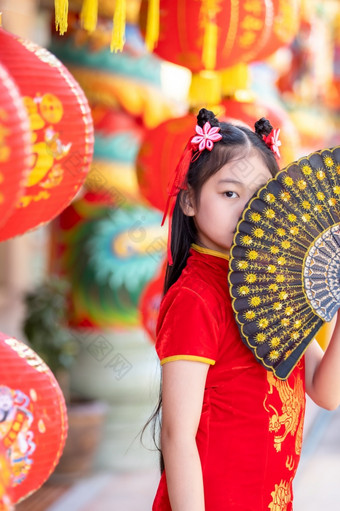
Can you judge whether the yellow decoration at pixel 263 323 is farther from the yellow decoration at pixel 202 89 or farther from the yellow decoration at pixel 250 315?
the yellow decoration at pixel 202 89

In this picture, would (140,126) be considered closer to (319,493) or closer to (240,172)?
(319,493)

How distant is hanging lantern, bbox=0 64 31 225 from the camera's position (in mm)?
1041

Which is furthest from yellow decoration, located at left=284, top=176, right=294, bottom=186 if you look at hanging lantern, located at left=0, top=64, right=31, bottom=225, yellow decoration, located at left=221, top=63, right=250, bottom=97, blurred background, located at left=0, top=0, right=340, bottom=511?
blurred background, located at left=0, top=0, right=340, bottom=511

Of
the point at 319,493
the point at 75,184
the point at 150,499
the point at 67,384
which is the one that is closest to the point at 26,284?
the point at 67,384

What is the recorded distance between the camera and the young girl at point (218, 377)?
4.36 ft

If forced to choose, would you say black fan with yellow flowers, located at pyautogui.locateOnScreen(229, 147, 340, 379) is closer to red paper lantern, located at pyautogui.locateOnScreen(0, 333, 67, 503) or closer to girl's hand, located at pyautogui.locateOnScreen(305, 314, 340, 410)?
girl's hand, located at pyautogui.locateOnScreen(305, 314, 340, 410)

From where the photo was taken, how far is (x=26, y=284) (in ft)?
16.1

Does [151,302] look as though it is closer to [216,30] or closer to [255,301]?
[216,30]

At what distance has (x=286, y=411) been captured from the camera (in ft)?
4.69

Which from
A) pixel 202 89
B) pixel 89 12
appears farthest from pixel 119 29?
pixel 202 89

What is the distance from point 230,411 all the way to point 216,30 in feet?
4.92

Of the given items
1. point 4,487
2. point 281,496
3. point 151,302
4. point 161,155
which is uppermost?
point 4,487

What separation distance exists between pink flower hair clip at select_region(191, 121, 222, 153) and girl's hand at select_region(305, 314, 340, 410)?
0.37m

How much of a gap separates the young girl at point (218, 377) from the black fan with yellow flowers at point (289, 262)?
1.8 inches
